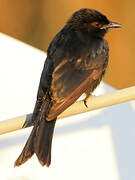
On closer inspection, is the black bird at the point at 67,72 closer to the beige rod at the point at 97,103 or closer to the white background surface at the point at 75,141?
the beige rod at the point at 97,103

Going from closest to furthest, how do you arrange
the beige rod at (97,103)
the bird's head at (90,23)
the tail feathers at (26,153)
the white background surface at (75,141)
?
the beige rod at (97,103) < the tail feathers at (26,153) < the bird's head at (90,23) < the white background surface at (75,141)

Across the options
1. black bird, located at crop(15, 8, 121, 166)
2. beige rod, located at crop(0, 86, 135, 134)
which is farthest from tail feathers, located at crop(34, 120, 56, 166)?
beige rod, located at crop(0, 86, 135, 134)

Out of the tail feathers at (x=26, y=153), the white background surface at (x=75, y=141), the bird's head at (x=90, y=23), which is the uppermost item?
the bird's head at (x=90, y=23)

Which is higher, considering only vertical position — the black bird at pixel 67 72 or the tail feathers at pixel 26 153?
the black bird at pixel 67 72

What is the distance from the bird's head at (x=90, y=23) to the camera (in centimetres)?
378

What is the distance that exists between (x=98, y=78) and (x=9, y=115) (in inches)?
32.0

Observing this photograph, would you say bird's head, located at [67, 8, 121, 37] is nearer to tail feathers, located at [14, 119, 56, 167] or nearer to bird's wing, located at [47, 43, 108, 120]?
bird's wing, located at [47, 43, 108, 120]

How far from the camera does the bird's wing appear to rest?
332cm

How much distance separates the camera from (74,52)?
A: 359 centimetres

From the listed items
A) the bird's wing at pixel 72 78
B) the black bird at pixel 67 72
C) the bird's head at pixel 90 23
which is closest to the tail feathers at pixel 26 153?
the black bird at pixel 67 72

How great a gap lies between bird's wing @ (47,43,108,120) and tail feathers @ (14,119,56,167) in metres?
0.10

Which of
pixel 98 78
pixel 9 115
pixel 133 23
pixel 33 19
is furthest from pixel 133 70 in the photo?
pixel 98 78

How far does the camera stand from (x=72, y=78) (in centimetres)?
345
